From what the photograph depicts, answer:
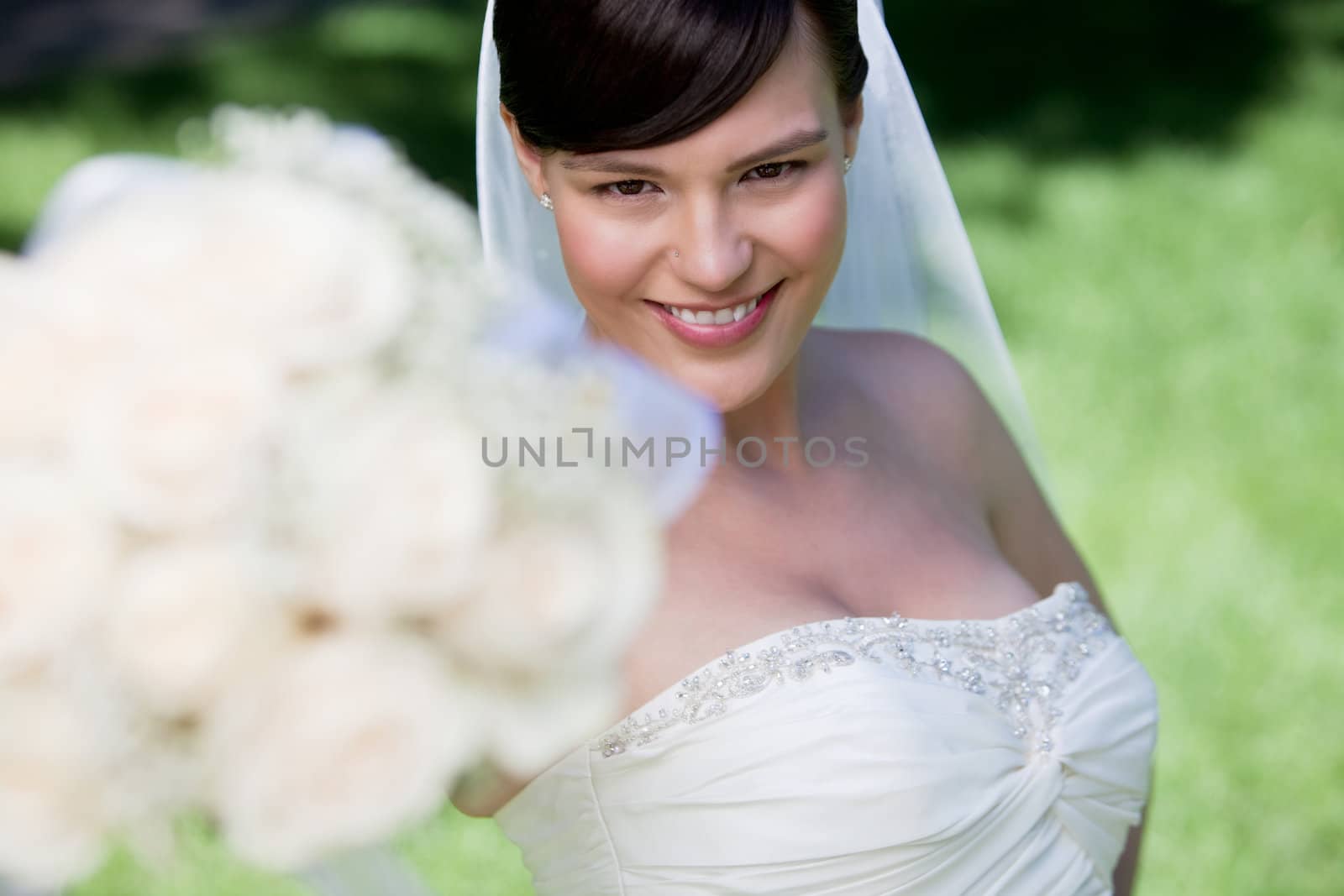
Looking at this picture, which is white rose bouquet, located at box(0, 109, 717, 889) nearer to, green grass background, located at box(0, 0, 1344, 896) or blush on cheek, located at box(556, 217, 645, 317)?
blush on cheek, located at box(556, 217, 645, 317)

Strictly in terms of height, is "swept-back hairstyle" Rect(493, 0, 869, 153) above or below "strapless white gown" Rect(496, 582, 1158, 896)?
above

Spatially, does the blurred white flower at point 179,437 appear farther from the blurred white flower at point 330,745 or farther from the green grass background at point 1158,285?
the green grass background at point 1158,285

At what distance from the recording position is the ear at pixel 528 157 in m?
2.01

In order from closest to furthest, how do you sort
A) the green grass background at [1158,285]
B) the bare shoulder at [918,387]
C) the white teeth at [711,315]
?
the white teeth at [711,315]
the bare shoulder at [918,387]
the green grass background at [1158,285]

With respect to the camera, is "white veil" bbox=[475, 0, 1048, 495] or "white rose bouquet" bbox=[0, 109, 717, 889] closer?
"white rose bouquet" bbox=[0, 109, 717, 889]

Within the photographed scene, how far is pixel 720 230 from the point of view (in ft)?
6.00

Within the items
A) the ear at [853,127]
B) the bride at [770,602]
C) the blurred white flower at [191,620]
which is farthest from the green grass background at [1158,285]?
the blurred white flower at [191,620]

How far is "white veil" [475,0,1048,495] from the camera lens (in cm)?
238

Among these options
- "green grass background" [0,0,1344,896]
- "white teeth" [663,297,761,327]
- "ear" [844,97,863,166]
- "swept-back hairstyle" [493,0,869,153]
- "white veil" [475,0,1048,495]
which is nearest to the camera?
"swept-back hairstyle" [493,0,869,153]

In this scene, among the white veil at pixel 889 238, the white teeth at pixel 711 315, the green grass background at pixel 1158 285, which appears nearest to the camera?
the white teeth at pixel 711 315

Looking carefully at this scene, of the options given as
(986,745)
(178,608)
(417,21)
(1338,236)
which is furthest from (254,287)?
(417,21)

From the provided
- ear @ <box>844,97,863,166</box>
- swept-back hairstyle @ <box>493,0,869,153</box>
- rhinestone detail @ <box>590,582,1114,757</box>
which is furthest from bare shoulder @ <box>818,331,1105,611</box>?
swept-back hairstyle @ <box>493,0,869,153</box>

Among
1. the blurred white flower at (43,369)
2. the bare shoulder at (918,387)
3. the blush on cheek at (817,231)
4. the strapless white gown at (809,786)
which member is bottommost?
the strapless white gown at (809,786)

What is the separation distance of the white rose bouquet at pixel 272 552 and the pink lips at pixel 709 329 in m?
1.07
